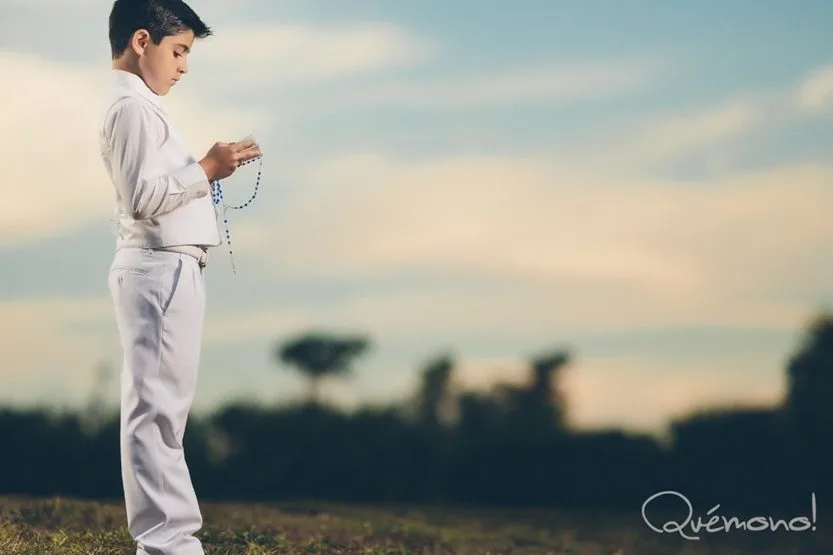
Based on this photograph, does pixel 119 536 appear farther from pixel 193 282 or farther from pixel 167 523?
pixel 193 282

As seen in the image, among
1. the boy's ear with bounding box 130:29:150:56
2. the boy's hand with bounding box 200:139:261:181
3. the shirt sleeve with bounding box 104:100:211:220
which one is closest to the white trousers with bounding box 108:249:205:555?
the shirt sleeve with bounding box 104:100:211:220

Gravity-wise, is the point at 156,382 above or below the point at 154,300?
below

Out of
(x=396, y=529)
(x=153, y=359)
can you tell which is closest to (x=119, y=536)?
(x=396, y=529)

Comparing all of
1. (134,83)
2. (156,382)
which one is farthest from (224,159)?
(156,382)

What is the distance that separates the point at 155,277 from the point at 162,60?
3.08ft

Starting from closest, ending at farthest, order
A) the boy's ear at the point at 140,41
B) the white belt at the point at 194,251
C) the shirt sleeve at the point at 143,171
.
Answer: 1. the shirt sleeve at the point at 143,171
2. the white belt at the point at 194,251
3. the boy's ear at the point at 140,41

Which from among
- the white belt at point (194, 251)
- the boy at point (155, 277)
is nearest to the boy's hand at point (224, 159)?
the boy at point (155, 277)

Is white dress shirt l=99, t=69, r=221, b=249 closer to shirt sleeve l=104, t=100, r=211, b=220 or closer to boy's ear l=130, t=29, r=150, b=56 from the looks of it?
shirt sleeve l=104, t=100, r=211, b=220

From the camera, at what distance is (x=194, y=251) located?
4.68 metres

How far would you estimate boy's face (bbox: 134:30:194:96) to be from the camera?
4.77 metres

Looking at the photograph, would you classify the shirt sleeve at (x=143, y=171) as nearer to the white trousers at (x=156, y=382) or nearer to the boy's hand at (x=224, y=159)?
the boy's hand at (x=224, y=159)

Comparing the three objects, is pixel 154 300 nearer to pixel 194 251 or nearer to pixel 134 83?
pixel 194 251

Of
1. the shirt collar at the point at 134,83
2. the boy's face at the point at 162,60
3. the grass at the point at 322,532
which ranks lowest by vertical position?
the grass at the point at 322,532

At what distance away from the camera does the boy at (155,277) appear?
4531 millimetres
